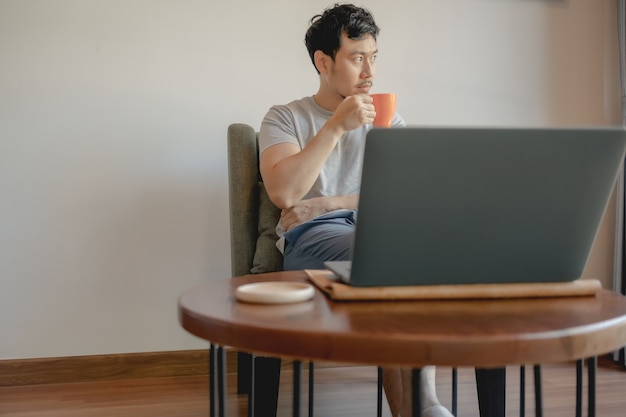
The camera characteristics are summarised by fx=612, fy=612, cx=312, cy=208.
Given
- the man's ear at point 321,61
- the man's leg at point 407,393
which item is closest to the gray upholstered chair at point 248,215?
the man's ear at point 321,61

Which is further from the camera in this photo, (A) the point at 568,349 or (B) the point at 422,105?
(B) the point at 422,105

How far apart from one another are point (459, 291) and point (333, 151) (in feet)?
3.26

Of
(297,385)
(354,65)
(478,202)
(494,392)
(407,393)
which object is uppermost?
(354,65)

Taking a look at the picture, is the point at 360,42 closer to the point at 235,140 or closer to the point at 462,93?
the point at 235,140

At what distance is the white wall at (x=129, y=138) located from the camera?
6.59ft

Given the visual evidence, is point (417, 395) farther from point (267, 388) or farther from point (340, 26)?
point (340, 26)

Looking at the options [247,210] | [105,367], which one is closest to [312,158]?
[247,210]

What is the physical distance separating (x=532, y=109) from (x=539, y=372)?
5.56ft

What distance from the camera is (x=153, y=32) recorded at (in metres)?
2.08

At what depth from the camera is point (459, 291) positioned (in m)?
0.75

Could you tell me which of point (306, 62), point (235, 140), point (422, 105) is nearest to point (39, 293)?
point (235, 140)

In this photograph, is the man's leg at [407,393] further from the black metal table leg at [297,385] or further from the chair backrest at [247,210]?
the chair backrest at [247,210]

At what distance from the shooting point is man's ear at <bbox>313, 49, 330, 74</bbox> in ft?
5.66

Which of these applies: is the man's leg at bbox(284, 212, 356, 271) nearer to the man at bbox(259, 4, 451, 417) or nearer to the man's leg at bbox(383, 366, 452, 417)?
the man at bbox(259, 4, 451, 417)
